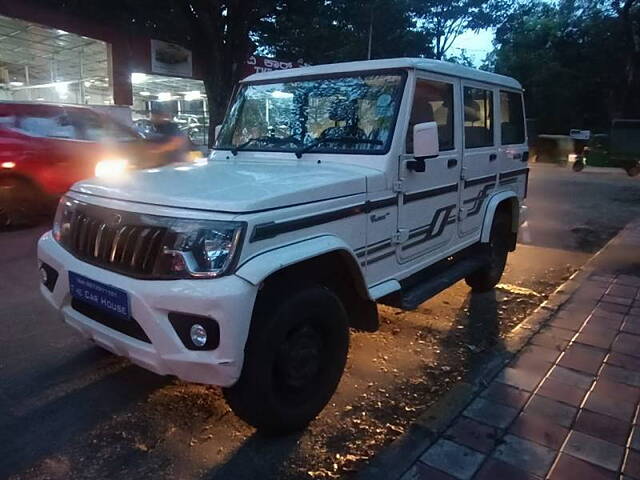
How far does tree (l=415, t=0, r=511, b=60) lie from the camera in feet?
89.6

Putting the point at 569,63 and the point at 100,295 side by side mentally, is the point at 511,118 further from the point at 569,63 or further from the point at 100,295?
the point at 569,63

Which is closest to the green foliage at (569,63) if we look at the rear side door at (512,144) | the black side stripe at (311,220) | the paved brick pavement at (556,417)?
the rear side door at (512,144)

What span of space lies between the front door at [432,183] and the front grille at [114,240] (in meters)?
1.65

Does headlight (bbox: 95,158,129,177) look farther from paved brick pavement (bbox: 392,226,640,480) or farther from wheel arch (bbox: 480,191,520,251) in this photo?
paved brick pavement (bbox: 392,226,640,480)

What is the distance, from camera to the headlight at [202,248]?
234 centimetres

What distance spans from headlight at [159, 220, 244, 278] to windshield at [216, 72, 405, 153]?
1303 millimetres

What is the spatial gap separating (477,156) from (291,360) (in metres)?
2.63

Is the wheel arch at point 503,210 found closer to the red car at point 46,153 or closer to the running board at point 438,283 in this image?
the running board at point 438,283

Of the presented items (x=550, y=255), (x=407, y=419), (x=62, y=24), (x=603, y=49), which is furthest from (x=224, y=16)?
(x=603, y=49)

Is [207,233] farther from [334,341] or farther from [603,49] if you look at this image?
[603,49]

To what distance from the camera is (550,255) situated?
675 centimetres

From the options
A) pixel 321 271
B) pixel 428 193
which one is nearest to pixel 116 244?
pixel 321 271

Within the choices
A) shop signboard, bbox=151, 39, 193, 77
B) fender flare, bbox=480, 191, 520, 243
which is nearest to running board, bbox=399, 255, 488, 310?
fender flare, bbox=480, 191, 520, 243

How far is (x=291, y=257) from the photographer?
2.49 m
